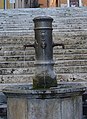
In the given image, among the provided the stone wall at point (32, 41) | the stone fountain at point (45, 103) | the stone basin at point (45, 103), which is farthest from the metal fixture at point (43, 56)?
the stone wall at point (32, 41)

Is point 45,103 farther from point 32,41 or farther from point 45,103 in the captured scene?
point 32,41

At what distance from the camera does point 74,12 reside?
52.9 ft

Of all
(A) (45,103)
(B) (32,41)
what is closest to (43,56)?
(A) (45,103)

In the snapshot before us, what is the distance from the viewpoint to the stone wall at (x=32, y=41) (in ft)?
30.7

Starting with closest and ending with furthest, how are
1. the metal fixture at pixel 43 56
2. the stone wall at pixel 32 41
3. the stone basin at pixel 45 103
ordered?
1. the stone basin at pixel 45 103
2. the metal fixture at pixel 43 56
3. the stone wall at pixel 32 41

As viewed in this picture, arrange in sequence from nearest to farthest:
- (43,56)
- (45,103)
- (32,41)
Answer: (45,103)
(43,56)
(32,41)

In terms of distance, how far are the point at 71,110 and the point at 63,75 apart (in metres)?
3.03

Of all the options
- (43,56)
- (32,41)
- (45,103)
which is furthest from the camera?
(32,41)

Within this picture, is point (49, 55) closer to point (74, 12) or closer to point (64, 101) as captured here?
point (64, 101)

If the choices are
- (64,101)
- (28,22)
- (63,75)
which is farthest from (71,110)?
(28,22)

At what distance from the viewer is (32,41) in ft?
37.7

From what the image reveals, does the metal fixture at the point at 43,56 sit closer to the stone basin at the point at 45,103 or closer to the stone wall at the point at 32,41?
the stone basin at the point at 45,103

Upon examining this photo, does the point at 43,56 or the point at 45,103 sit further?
the point at 43,56

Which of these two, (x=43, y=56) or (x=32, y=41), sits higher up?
(x=43, y=56)
